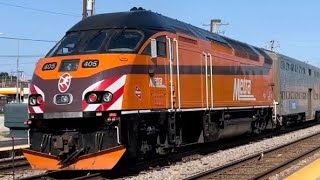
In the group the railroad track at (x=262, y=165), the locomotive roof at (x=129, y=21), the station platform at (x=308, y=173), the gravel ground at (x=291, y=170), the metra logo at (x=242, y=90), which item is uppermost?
the locomotive roof at (x=129, y=21)

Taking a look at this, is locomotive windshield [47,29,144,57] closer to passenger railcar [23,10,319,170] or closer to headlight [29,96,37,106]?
passenger railcar [23,10,319,170]

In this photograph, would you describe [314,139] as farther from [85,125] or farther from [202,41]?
[85,125]

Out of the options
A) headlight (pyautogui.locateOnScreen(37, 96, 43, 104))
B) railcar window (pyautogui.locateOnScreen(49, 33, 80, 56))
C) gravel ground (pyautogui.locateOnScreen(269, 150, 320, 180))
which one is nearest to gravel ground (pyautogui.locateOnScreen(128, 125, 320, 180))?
gravel ground (pyautogui.locateOnScreen(269, 150, 320, 180))

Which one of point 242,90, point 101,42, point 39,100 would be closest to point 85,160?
point 39,100

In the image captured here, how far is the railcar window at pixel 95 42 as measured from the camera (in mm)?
11125

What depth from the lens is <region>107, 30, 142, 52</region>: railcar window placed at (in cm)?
1095

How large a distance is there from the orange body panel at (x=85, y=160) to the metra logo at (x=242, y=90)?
7508 mm

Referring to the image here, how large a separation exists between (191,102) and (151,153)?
1966 millimetres

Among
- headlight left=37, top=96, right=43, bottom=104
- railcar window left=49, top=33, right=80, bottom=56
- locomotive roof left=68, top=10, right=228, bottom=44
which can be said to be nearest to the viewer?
headlight left=37, top=96, right=43, bottom=104

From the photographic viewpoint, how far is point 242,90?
17.6 m

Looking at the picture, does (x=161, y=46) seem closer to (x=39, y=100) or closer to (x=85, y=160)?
(x=39, y=100)

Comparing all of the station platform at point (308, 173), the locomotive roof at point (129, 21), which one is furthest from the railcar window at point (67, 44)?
the station platform at point (308, 173)

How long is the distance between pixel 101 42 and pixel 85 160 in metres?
2.72

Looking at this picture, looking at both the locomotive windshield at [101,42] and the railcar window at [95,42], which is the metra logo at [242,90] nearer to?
the locomotive windshield at [101,42]
